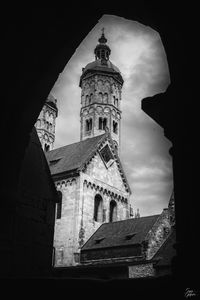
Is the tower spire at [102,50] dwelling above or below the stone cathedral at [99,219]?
above

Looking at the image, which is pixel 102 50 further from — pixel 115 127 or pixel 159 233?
pixel 159 233

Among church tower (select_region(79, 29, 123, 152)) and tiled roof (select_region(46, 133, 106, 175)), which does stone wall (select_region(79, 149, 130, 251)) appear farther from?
church tower (select_region(79, 29, 123, 152))

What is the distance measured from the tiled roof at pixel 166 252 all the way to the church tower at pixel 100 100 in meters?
27.6

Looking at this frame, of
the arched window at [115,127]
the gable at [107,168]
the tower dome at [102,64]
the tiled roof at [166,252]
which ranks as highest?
the tower dome at [102,64]

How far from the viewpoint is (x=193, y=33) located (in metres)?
3.44

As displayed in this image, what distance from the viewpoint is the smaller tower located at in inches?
2103

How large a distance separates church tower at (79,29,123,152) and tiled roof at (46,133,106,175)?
523 inches

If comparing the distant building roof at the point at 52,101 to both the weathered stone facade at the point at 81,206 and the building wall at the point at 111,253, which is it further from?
the building wall at the point at 111,253

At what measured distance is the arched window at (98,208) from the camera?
32.4 meters

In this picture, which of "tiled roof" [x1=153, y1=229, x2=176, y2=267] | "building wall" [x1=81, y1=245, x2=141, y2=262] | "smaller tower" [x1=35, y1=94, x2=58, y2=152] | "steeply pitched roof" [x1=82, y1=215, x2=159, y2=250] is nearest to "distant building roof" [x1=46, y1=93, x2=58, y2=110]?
"smaller tower" [x1=35, y1=94, x2=58, y2=152]

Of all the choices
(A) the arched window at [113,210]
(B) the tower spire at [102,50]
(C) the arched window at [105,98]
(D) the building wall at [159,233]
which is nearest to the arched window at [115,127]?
(C) the arched window at [105,98]

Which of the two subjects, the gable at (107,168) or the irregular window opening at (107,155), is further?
the irregular window opening at (107,155)

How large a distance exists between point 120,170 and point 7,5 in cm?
3172

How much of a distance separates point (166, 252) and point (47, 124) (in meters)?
34.9
